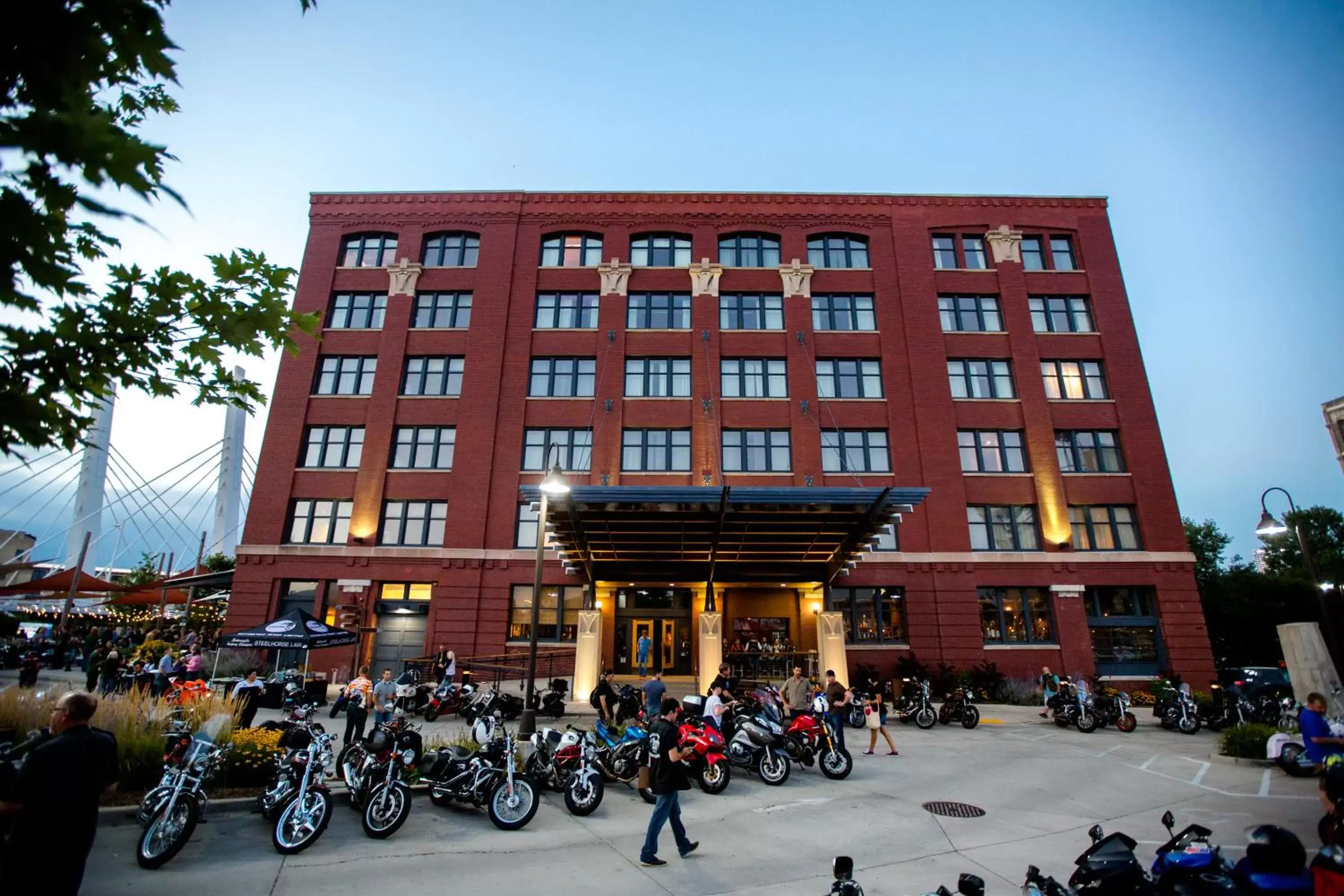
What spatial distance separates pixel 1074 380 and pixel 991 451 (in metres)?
5.90

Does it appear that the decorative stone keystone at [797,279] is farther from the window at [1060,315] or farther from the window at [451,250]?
the window at [451,250]

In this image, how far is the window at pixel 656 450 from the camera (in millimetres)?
29766

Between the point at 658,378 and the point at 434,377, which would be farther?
the point at 658,378

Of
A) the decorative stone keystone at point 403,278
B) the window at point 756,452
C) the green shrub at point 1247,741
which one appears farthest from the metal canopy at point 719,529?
the decorative stone keystone at point 403,278

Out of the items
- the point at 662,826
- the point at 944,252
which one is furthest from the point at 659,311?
the point at 662,826

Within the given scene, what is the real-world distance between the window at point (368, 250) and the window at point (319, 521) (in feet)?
40.3

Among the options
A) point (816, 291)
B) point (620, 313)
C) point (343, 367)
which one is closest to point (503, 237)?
point (620, 313)

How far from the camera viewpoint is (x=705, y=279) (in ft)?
108

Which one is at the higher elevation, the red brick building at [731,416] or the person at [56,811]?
the red brick building at [731,416]

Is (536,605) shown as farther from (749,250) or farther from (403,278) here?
(749,250)

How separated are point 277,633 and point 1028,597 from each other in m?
28.3

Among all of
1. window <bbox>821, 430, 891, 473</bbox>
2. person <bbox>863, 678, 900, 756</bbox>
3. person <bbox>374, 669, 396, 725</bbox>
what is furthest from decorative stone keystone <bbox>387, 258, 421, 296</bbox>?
person <bbox>863, 678, 900, 756</bbox>

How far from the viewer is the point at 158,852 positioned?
764cm

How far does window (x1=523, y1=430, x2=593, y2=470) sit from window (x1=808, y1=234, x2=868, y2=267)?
48.8 ft
